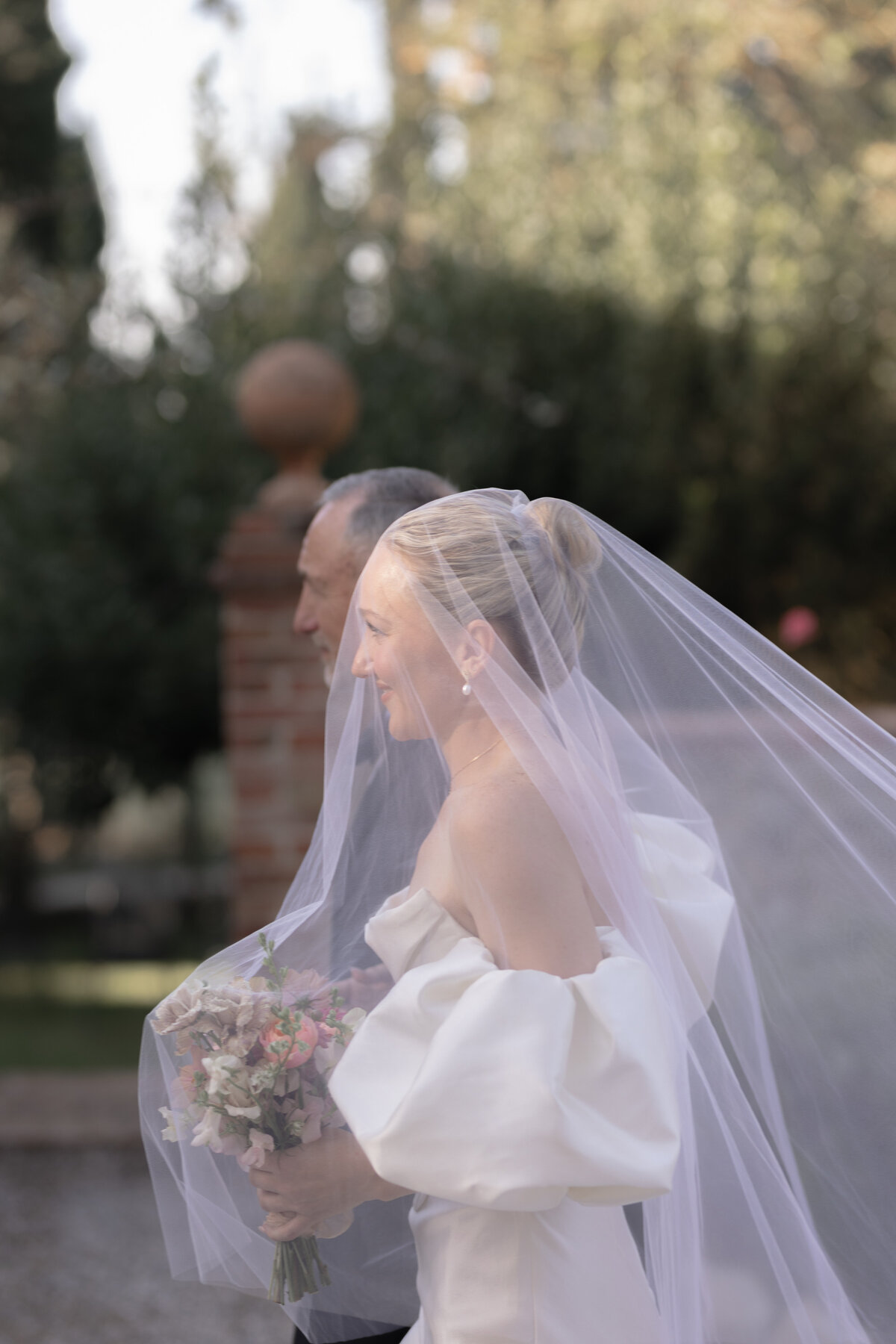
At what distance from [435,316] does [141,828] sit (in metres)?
11.6

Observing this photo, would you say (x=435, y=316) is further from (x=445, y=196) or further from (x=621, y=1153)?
(x=621, y=1153)

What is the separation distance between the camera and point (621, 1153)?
1390mm

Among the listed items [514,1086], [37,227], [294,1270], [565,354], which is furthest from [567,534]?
[37,227]

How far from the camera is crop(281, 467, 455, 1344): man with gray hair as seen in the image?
70.9 inches

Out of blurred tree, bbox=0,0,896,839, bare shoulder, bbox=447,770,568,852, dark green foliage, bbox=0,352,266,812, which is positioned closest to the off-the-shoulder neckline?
bare shoulder, bbox=447,770,568,852

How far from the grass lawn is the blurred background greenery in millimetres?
1539

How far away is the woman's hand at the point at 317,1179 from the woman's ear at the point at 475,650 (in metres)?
0.60

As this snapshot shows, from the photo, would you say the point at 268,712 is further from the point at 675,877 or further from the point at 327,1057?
the point at 327,1057

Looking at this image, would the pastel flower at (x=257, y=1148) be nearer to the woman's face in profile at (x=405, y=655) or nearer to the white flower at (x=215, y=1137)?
the white flower at (x=215, y=1137)

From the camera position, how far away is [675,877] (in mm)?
1856

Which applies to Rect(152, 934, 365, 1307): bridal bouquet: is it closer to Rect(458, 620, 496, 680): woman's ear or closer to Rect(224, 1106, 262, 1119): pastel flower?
Rect(224, 1106, 262, 1119): pastel flower

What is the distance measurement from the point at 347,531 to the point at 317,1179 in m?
1.06

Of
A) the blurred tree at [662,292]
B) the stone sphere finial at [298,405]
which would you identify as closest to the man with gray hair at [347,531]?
the stone sphere finial at [298,405]

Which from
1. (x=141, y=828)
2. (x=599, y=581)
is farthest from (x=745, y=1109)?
(x=141, y=828)
